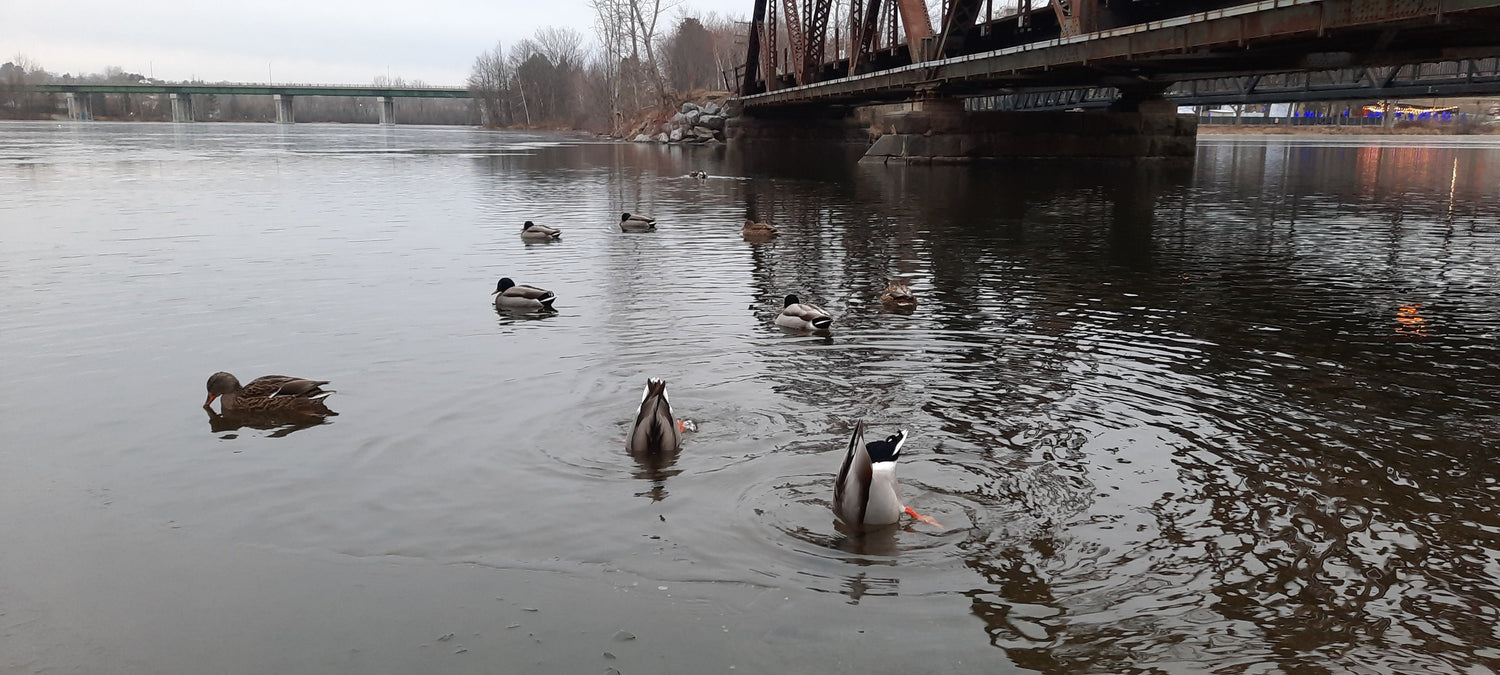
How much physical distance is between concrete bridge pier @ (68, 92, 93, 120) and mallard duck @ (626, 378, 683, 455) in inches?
7911

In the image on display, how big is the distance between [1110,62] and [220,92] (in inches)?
6867

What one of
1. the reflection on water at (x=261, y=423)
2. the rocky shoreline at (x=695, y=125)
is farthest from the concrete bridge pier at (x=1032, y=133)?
the reflection on water at (x=261, y=423)

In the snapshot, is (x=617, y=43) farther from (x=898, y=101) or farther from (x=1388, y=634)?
(x=1388, y=634)

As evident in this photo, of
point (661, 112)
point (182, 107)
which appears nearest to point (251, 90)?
point (182, 107)

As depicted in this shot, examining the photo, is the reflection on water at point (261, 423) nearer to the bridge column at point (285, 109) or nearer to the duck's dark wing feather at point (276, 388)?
the duck's dark wing feather at point (276, 388)

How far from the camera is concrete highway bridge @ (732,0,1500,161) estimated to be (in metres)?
20.1

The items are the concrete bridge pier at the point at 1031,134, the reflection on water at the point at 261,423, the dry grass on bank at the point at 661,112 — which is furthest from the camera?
the dry grass on bank at the point at 661,112

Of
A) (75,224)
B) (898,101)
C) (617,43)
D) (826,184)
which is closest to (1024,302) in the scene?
(75,224)

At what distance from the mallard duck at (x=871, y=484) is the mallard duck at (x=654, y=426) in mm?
1630

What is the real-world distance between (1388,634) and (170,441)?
26.0ft

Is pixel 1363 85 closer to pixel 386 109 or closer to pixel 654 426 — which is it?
pixel 654 426

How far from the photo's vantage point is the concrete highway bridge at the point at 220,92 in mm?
166500

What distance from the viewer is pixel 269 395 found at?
8.73 meters

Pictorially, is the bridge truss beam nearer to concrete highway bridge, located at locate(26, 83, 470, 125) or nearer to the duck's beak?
the duck's beak
